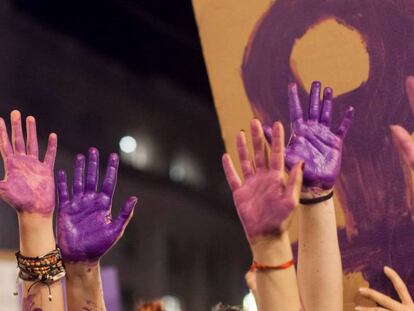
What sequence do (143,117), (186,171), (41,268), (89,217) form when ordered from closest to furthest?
(41,268) < (89,217) < (143,117) < (186,171)

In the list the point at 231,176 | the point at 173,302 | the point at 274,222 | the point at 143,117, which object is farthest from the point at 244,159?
the point at 173,302

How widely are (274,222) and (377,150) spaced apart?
47 centimetres

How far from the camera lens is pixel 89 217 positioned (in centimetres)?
147

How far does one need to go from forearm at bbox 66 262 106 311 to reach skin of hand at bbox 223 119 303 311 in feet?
1.44

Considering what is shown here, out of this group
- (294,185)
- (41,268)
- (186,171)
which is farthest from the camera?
(186,171)

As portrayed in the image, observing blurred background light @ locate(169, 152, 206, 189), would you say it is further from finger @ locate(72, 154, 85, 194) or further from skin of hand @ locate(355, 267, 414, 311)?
skin of hand @ locate(355, 267, 414, 311)

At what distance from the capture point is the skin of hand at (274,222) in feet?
3.76

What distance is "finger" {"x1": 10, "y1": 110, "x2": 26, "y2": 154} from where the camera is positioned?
1.44 metres

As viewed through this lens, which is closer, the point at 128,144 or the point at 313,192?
the point at 313,192

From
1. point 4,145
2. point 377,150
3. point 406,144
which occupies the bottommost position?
point 406,144

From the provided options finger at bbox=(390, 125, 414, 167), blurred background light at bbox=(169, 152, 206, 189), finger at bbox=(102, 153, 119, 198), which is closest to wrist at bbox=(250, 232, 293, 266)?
finger at bbox=(390, 125, 414, 167)

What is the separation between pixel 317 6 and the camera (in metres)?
1.59

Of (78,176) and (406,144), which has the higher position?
(78,176)

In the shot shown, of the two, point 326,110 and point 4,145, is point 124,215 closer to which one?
point 4,145
